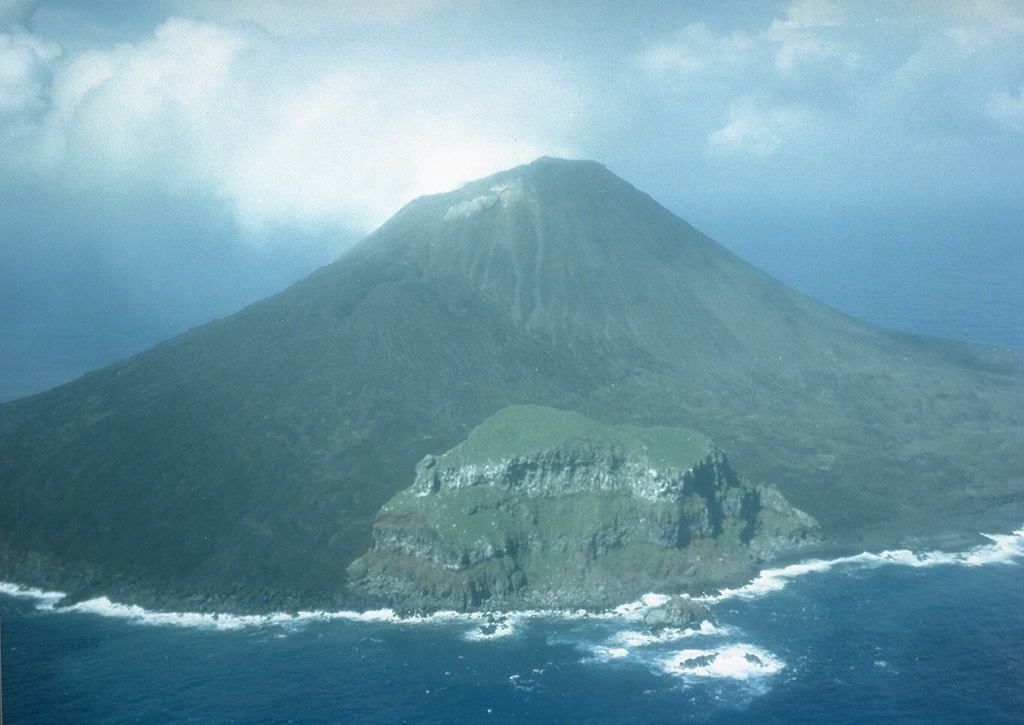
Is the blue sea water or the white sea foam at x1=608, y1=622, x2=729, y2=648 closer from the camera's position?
the blue sea water

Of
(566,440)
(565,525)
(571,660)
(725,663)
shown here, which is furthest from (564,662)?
(566,440)

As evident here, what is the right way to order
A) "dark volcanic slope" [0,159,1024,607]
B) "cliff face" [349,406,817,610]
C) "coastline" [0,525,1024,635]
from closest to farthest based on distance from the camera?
"coastline" [0,525,1024,635] < "cliff face" [349,406,817,610] < "dark volcanic slope" [0,159,1024,607]

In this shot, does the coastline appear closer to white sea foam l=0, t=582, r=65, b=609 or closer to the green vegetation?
white sea foam l=0, t=582, r=65, b=609

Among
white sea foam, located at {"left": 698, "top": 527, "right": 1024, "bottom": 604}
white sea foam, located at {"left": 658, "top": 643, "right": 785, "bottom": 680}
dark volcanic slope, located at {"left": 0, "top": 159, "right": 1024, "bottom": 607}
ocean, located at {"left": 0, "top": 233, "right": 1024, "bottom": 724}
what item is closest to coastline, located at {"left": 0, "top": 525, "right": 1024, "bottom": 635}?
white sea foam, located at {"left": 698, "top": 527, "right": 1024, "bottom": 604}

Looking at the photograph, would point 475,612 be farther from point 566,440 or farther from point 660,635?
point 566,440

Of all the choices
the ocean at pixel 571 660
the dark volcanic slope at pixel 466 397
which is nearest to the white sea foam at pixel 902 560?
the ocean at pixel 571 660

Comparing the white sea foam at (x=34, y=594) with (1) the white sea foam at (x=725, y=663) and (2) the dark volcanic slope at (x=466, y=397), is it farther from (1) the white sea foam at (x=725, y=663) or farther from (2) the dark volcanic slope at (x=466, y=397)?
(1) the white sea foam at (x=725, y=663)

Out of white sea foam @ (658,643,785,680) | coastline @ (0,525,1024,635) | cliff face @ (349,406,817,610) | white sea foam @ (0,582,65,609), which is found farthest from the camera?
white sea foam @ (0,582,65,609)
